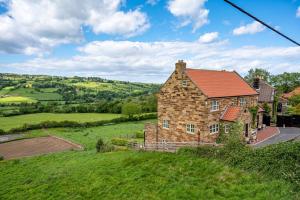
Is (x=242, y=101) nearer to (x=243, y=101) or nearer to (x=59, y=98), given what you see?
(x=243, y=101)

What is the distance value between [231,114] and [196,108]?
4.44 meters

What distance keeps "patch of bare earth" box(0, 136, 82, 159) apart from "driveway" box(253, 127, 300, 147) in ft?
104

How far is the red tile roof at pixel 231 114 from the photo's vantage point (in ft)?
98.3

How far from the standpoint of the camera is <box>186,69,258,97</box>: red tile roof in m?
30.9

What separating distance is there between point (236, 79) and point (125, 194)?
1080 inches

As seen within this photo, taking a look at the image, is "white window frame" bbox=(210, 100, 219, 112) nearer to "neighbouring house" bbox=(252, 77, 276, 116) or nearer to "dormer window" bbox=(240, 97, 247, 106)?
"dormer window" bbox=(240, 97, 247, 106)

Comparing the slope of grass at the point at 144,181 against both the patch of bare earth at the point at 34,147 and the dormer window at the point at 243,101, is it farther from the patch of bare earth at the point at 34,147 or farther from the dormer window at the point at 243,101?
the patch of bare earth at the point at 34,147

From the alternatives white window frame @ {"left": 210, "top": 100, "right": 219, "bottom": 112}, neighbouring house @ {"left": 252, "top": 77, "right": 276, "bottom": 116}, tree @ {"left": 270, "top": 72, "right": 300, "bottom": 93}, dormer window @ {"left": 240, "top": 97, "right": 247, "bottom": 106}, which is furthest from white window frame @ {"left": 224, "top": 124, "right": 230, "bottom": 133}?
tree @ {"left": 270, "top": 72, "right": 300, "bottom": 93}

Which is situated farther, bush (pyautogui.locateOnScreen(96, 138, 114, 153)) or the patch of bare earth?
the patch of bare earth

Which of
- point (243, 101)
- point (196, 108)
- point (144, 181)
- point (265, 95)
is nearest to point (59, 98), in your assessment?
point (265, 95)

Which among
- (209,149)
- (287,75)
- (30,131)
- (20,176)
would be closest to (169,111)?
(209,149)

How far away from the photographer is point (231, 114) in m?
30.6

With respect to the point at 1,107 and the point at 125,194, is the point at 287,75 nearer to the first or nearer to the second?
the point at 125,194

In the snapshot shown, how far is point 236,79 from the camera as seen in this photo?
39000mm
